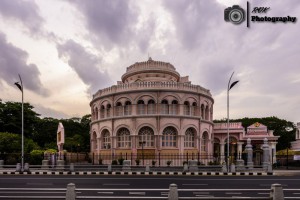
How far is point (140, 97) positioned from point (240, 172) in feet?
56.3

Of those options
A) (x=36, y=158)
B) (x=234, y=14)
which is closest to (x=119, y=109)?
(x=36, y=158)

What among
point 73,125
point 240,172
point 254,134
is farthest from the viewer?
point 73,125

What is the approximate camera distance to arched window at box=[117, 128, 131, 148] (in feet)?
122

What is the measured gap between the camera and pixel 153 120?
36.3 m

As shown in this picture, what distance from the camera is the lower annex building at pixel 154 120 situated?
119ft

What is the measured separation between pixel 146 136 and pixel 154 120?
223cm

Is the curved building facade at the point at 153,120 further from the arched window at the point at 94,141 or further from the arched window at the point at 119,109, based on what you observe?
the arched window at the point at 94,141

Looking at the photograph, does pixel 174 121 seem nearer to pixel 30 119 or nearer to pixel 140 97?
pixel 140 97

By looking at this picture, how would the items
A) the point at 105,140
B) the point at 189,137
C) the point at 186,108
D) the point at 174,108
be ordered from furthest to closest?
the point at 105,140 < the point at 186,108 < the point at 189,137 < the point at 174,108

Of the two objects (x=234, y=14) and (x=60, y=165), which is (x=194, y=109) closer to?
(x=60, y=165)

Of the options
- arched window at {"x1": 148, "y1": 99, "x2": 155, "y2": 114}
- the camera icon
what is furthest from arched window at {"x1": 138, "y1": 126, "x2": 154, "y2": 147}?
the camera icon

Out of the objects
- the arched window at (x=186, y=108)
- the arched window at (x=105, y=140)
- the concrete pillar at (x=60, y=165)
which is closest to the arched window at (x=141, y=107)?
the arched window at (x=186, y=108)

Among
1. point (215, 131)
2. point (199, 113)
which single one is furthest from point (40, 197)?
point (215, 131)

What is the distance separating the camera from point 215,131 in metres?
45.4
